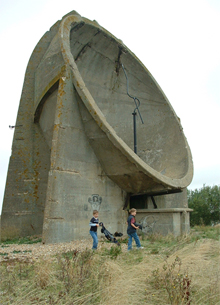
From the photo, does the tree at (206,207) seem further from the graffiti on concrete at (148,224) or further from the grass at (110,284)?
the grass at (110,284)

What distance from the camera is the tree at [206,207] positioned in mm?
23172

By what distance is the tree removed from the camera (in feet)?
76.0

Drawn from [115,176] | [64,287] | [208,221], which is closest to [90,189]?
[115,176]

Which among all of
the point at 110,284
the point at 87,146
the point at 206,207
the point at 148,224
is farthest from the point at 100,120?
the point at 206,207

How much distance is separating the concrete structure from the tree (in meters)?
10.5

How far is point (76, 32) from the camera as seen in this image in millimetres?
11773

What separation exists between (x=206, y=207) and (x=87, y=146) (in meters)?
16.5

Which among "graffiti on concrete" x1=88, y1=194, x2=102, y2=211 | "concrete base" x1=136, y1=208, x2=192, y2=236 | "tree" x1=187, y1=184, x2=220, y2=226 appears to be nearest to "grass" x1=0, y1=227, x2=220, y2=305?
"graffiti on concrete" x1=88, y1=194, x2=102, y2=211

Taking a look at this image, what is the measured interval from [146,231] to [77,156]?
126 inches

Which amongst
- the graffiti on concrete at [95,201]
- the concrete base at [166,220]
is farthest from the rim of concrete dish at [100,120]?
the graffiti on concrete at [95,201]

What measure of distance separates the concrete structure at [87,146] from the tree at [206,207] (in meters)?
10.5

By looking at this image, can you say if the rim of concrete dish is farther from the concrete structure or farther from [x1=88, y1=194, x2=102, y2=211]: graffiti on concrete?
[x1=88, y1=194, x2=102, y2=211]: graffiti on concrete

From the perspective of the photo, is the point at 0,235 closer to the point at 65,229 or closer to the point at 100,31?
the point at 65,229

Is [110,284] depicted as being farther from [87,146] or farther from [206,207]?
[206,207]
